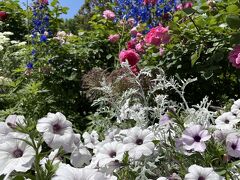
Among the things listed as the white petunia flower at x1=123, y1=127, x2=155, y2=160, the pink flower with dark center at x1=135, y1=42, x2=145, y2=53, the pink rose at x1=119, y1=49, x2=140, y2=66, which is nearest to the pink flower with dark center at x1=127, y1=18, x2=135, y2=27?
the pink flower with dark center at x1=135, y1=42, x2=145, y2=53

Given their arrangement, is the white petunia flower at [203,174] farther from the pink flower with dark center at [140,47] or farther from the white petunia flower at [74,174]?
the pink flower with dark center at [140,47]

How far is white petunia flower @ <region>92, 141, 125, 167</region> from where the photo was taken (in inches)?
59.3

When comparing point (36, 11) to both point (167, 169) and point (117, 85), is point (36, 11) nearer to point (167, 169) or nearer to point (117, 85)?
point (117, 85)

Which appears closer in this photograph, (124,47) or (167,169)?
(167,169)

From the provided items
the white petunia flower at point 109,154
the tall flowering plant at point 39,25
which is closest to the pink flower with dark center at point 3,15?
the tall flowering plant at point 39,25

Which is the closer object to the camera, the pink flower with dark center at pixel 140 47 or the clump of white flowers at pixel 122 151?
the clump of white flowers at pixel 122 151

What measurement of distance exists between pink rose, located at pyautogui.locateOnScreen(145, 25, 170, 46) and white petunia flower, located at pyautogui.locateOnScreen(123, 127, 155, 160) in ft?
7.29

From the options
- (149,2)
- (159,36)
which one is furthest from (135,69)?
(149,2)

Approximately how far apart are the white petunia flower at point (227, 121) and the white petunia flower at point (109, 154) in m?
0.48

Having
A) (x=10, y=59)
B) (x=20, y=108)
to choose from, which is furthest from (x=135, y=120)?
(x=10, y=59)

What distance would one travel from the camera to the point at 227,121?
191 cm

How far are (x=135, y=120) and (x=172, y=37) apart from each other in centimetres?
194

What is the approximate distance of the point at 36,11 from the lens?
5457 mm

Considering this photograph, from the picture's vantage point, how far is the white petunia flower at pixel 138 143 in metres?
1.52
